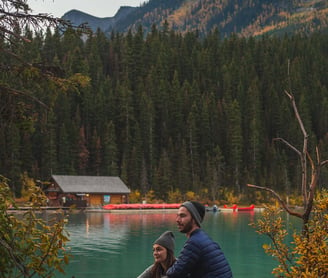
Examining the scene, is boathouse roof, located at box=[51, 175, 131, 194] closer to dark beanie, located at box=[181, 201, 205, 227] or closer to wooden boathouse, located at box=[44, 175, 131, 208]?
wooden boathouse, located at box=[44, 175, 131, 208]

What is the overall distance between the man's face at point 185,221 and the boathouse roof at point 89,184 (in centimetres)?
6842

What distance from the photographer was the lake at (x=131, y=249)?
24964 mm

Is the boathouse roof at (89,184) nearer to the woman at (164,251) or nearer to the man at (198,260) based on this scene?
the woman at (164,251)

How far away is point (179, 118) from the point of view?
10219 centimetres

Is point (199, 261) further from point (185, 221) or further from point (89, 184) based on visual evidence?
point (89, 184)

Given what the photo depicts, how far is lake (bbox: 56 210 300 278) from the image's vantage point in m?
25.0

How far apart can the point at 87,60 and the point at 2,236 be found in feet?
373

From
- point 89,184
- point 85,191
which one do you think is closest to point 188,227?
point 85,191

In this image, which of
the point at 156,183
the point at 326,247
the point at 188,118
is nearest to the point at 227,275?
the point at 326,247

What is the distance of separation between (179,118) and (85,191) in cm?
3444

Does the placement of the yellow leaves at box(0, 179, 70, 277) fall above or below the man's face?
below

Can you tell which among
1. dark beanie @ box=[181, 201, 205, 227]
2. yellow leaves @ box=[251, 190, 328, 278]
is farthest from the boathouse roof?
dark beanie @ box=[181, 201, 205, 227]

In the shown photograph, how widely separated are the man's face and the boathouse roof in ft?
224

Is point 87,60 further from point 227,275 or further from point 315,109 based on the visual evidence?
point 227,275
